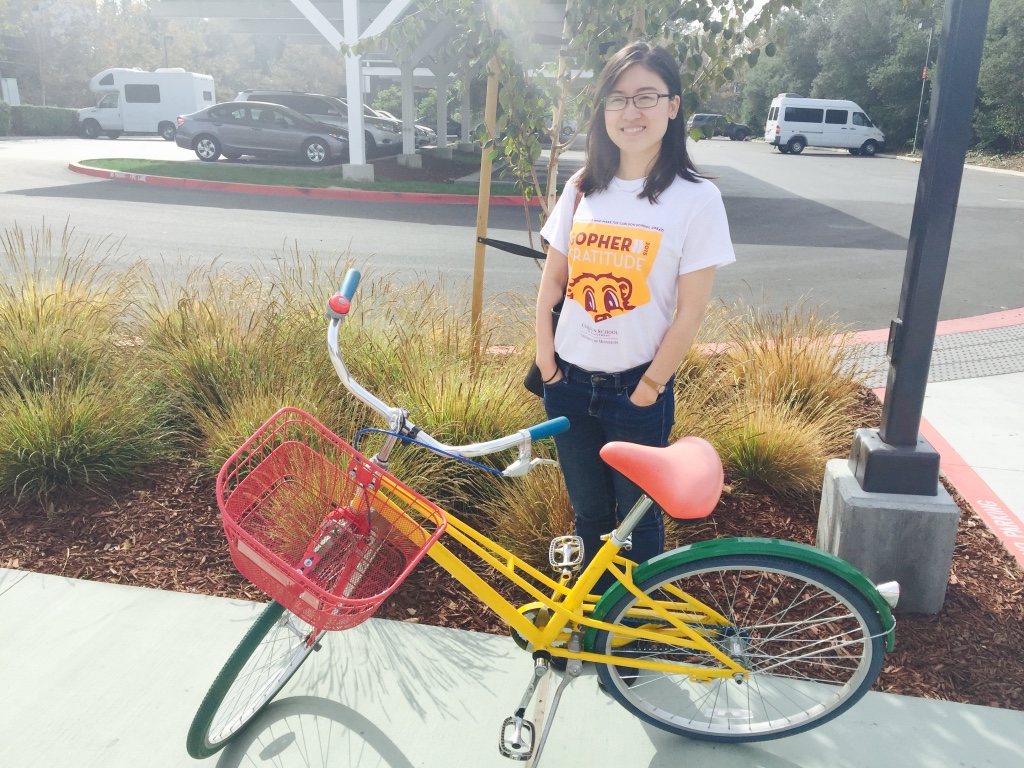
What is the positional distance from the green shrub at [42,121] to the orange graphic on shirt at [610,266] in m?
40.9

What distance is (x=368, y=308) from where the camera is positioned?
187 inches

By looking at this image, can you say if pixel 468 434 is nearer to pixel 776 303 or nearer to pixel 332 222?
pixel 776 303

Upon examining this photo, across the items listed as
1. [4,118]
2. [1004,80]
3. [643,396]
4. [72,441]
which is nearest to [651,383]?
[643,396]

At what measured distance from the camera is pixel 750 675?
2518 mm

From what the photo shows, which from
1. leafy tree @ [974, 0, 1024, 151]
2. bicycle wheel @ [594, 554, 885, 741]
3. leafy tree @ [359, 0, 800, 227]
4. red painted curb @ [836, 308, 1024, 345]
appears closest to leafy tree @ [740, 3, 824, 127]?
leafy tree @ [974, 0, 1024, 151]

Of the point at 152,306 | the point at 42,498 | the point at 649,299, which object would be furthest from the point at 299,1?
the point at 649,299

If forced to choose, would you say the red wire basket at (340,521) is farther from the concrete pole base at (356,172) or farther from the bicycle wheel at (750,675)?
the concrete pole base at (356,172)

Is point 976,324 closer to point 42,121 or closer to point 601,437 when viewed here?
point 601,437

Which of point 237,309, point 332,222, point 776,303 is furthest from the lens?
point 332,222

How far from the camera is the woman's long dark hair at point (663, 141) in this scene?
224cm

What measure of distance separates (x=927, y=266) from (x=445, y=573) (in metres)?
2.09

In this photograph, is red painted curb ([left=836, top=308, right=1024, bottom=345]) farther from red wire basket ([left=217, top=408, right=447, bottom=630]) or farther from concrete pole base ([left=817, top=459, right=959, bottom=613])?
red wire basket ([left=217, top=408, right=447, bottom=630])

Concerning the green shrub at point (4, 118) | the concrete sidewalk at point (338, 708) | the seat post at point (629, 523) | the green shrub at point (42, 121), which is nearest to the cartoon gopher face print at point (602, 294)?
the seat post at point (629, 523)

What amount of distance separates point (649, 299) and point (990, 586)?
6.63 feet
